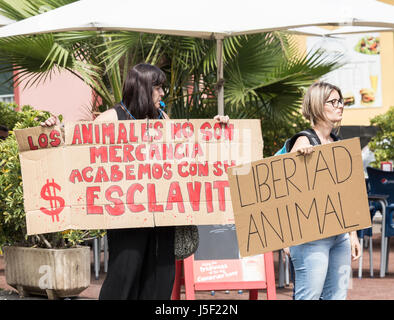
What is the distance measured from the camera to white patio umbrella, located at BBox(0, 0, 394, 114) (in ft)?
19.6

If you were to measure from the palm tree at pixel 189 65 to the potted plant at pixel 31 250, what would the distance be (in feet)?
3.95

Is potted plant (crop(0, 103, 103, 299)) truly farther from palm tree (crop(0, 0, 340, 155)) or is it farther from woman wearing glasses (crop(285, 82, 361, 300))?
woman wearing glasses (crop(285, 82, 361, 300))

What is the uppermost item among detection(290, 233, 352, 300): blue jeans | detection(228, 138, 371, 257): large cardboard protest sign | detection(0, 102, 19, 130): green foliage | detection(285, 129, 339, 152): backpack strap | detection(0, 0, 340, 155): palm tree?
detection(0, 0, 340, 155): palm tree

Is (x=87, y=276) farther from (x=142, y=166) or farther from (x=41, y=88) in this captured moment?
(x=41, y=88)

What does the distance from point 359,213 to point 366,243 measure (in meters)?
7.29

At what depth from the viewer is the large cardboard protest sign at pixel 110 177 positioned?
14.0 ft

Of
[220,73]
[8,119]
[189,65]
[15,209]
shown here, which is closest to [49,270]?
[15,209]

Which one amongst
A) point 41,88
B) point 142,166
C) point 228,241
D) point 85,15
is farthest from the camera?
point 41,88

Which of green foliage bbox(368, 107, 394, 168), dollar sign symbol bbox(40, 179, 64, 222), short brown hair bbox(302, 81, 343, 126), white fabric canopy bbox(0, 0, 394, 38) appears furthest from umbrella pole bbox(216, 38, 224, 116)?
green foliage bbox(368, 107, 394, 168)

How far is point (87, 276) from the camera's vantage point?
6957 millimetres

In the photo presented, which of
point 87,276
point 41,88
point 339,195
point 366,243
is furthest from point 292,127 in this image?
point 41,88

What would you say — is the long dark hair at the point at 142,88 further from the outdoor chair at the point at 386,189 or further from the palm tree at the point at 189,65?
the outdoor chair at the point at 386,189

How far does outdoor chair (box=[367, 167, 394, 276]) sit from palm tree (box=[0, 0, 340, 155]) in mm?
1158

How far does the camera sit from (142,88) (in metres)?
4.29
